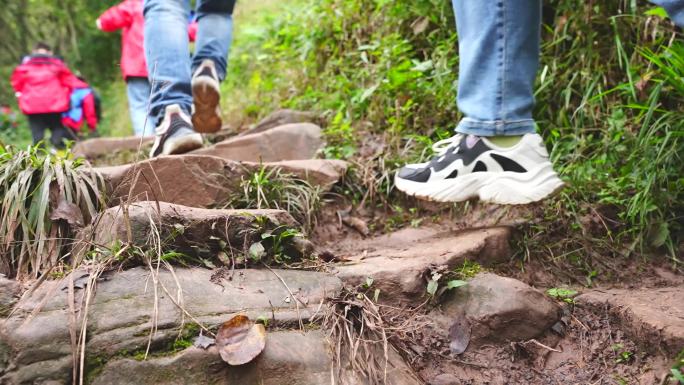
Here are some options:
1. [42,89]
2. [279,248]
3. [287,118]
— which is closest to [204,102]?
[287,118]

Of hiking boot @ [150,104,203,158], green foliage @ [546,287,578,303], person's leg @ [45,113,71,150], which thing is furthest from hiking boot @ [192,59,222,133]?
person's leg @ [45,113,71,150]

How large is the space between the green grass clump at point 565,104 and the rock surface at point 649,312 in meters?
0.30

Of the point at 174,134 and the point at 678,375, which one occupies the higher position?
the point at 174,134

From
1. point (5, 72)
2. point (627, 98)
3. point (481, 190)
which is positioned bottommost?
point (5, 72)

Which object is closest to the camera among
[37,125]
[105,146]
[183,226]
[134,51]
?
[183,226]

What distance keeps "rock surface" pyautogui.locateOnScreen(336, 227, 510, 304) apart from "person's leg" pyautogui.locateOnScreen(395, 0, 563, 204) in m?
0.17

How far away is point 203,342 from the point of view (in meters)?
1.29

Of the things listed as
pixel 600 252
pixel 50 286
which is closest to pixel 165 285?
pixel 50 286

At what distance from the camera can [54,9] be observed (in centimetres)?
1398

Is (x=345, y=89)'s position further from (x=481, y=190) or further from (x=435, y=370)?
(x=435, y=370)

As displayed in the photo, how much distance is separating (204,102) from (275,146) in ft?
1.55

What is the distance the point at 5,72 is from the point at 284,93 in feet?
43.8

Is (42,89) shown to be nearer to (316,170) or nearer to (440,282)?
(316,170)

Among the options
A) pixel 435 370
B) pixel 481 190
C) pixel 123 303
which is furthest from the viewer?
pixel 481 190
